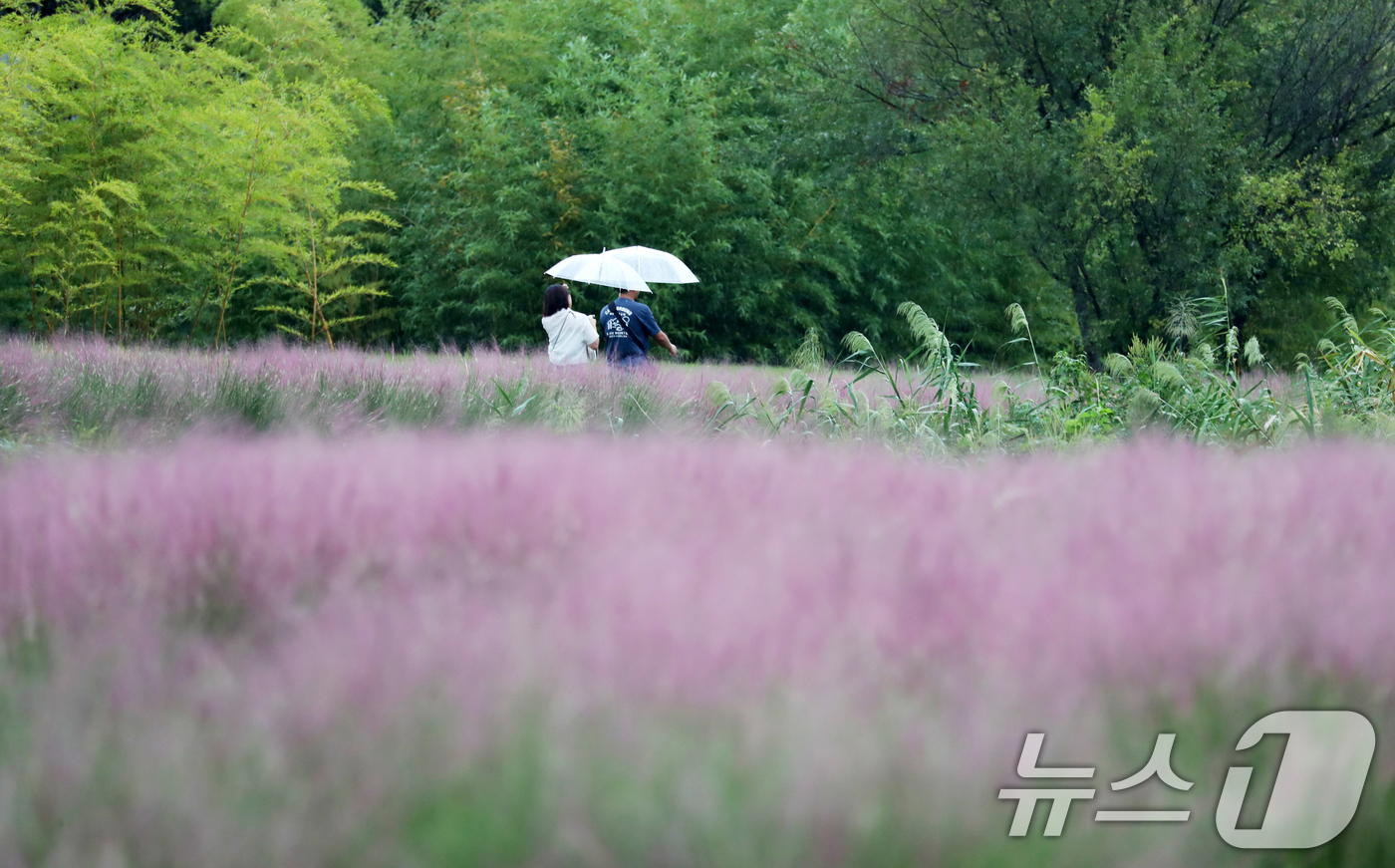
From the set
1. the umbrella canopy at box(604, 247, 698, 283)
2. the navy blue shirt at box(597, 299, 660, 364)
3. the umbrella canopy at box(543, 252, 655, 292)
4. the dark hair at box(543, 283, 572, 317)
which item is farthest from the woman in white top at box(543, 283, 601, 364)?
the umbrella canopy at box(604, 247, 698, 283)

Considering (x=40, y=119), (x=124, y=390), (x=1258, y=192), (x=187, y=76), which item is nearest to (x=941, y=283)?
(x=1258, y=192)

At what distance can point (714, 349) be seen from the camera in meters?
18.5

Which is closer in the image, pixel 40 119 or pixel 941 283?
pixel 40 119

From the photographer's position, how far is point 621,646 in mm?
735

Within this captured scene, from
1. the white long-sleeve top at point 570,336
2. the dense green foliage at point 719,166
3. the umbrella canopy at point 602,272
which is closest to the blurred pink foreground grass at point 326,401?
the white long-sleeve top at point 570,336

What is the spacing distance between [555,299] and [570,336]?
0.41 meters

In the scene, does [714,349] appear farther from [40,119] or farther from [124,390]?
[124,390]

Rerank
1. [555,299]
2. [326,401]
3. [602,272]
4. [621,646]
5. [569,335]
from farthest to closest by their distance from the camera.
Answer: [602,272]
[555,299]
[569,335]
[326,401]
[621,646]

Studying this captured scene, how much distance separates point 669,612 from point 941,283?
2082 centimetres

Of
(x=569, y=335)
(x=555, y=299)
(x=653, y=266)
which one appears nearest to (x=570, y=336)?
(x=569, y=335)

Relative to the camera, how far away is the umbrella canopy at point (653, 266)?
34.7 ft

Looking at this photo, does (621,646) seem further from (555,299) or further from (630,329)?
(555,299)

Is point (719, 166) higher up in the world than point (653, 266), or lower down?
higher up

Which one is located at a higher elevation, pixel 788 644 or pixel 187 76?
pixel 187 76
